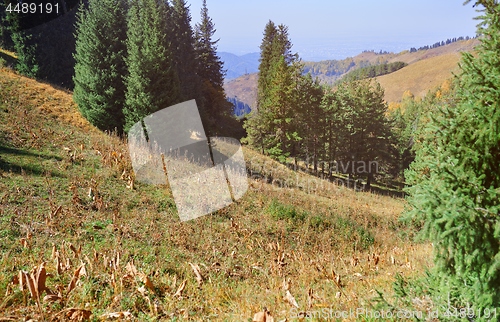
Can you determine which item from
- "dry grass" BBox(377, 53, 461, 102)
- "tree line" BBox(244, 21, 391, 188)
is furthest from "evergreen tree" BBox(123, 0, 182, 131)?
"dry grass" BBox(377, 53, 461, 102)

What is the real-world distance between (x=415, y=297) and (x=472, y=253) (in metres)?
1.35

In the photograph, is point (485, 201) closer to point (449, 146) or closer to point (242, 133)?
point (449, 146)

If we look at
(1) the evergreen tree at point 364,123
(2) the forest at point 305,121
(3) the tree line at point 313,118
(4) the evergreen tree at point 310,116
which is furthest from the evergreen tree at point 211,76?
(1) the evergreen tree at point 364,123

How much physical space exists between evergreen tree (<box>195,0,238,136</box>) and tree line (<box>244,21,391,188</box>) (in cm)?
487

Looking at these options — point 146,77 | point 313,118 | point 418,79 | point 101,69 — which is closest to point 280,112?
point 313,118

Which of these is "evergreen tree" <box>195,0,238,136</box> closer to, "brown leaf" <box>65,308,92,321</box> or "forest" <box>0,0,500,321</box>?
"forest" <box>0,0,500,321</box>

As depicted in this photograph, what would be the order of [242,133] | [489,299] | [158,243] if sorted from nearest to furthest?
1. [489,299]
2. [158,243]
3. [242,133]

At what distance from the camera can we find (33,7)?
76.7 feet

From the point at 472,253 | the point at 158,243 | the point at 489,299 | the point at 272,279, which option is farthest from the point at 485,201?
the point at 158,243

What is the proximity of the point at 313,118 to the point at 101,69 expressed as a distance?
21187mm

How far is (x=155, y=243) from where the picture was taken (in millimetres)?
7352

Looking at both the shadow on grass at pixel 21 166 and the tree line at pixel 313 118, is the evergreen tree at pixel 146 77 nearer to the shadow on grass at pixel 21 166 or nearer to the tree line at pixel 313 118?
the shadow on grass at pixel 21 166

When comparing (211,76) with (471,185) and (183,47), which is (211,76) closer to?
(183,47)

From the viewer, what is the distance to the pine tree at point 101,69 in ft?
55.9
